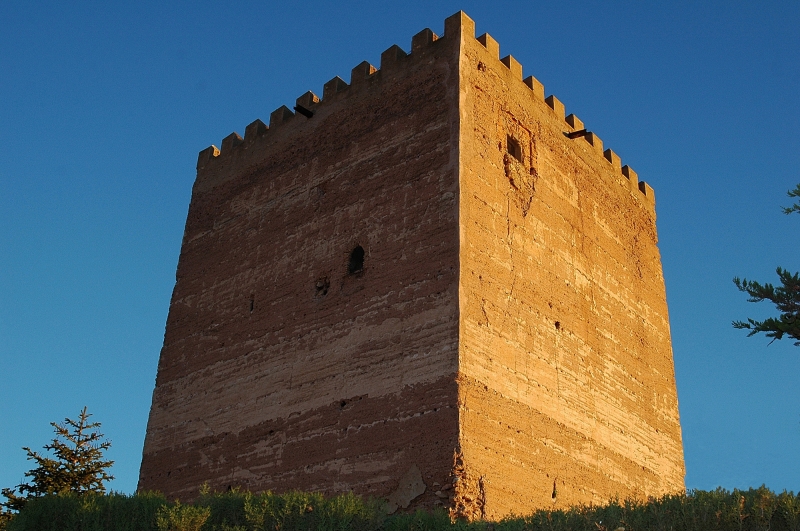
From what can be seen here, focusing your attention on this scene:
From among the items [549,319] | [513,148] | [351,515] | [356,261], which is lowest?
[351,515]

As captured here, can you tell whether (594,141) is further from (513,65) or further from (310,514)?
(310,514)

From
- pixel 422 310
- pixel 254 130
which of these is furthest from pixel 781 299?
pixel 254 130

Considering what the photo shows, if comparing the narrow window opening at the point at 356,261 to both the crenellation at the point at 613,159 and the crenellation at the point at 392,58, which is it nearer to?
the crenellation at the point at 392,58

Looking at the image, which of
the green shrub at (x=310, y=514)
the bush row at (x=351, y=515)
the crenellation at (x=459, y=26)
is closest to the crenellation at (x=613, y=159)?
the crenellation at (x=459, y=26)

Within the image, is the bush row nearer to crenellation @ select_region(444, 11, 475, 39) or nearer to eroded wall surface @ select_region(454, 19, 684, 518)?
eroded wall surface @ select_region(454, 19, 684, 518)

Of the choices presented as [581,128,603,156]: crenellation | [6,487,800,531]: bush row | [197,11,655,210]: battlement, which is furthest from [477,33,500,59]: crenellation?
[6,487,800,531]: bush row

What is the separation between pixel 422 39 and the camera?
555 inches

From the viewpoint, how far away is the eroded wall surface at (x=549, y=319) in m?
11.7

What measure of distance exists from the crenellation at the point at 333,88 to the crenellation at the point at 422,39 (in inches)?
58.7

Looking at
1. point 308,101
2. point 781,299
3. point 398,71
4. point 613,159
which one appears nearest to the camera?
point 781,299

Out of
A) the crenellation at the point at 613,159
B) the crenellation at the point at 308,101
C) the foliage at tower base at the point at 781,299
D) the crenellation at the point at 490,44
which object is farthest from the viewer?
the crenellation at the point at 613,159

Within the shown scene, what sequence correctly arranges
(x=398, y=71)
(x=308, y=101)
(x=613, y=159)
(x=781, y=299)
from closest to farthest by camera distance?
(x=781, y=299) → (x=398, y=71) → (x=308, y=101) → (x=613, y=159)

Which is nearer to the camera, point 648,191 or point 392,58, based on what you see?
point 392,58

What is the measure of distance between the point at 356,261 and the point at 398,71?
3108mm
